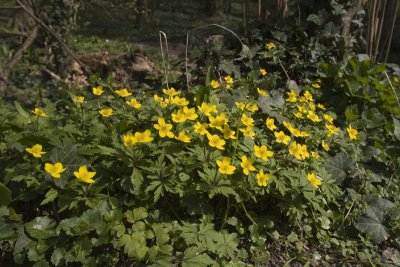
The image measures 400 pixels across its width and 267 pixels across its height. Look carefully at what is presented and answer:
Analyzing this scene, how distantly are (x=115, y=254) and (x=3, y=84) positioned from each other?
18.4 ft

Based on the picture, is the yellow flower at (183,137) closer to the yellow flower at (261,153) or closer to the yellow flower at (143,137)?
the yellow flower at (143,137)

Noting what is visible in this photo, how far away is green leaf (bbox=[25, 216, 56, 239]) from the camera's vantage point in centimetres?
169

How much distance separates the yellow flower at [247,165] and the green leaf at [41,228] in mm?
872

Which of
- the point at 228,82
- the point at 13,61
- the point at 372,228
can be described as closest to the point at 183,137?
the point at 228,82

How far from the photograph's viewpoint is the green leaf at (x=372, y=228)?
2215mm

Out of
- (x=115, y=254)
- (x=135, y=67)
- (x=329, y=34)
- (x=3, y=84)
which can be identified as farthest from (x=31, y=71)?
(x=115, y=254)

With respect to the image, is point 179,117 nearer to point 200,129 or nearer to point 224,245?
point 200,129

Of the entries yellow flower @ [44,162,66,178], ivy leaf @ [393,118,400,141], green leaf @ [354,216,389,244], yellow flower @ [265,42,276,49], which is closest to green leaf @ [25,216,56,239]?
yellow flower @ [44,162,66,178]

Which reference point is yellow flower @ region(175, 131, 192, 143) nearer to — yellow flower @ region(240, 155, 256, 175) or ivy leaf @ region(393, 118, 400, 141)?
yellow flower @ region(240, 155, 256, 175)

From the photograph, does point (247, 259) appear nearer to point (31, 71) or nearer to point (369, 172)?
point (369, 172)

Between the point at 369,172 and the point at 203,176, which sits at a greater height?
the point at 203,176

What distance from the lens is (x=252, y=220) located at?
79.3 inches

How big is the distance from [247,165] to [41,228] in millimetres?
947

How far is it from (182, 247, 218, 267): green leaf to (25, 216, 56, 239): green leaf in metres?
0.57
